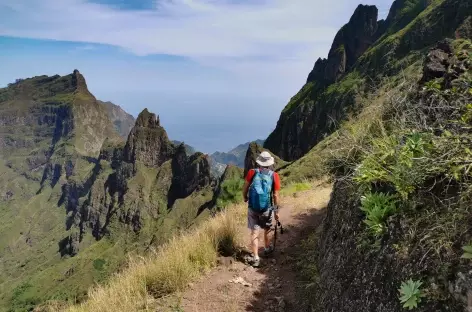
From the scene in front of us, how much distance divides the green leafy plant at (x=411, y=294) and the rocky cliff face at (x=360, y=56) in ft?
367

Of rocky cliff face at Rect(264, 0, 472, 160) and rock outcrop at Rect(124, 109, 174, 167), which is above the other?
rocky cliff face at Rect(264, 0, 472, 160)

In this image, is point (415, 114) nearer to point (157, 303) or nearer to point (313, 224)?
point (157, 303)

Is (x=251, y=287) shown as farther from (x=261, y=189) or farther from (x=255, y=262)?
(x=261, y=189)

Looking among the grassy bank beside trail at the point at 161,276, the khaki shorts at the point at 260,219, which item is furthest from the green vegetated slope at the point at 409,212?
the grassy bank beside trail at the point at 161,276

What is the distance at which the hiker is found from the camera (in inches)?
351

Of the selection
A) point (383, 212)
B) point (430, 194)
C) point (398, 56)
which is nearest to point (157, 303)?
point (383, 212)

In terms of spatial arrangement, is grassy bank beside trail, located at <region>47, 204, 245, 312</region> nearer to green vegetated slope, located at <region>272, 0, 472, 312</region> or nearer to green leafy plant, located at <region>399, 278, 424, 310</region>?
green vegetated slope, located at <region>272, 0, 472, 312</region>

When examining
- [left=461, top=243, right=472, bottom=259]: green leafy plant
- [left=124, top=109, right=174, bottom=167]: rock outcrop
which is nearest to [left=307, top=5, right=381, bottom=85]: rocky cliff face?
[left=124, top=109, right=174, bottom=167]: rock outcrop

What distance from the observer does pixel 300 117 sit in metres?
173

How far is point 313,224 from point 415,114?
6.75 meters

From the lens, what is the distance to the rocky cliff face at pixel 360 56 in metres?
124

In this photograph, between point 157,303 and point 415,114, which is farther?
point 157,303

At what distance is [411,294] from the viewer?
375cm

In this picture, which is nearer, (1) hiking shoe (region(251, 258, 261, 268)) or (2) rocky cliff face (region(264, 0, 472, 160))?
(1) hiking shoe (region(251, 258, 261, 268))
